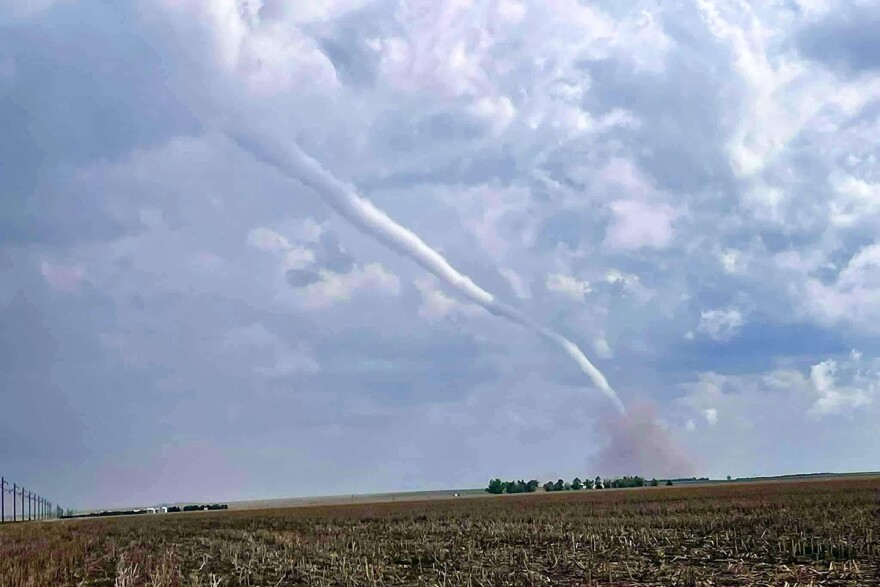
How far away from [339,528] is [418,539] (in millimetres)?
15926

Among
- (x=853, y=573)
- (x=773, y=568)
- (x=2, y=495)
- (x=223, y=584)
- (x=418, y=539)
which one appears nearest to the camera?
(x=853, y=573)

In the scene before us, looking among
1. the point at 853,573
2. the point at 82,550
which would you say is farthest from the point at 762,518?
the point at 82,550

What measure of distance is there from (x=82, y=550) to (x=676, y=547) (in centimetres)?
2972

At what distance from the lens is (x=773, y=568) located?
26531 mm

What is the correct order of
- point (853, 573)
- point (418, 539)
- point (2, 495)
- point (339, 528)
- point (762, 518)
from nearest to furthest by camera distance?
point (853, 573), point (418, 539), point (762, 518), point (339, 528), point (2, 495)

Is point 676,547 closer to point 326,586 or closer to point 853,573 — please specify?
point 853,573

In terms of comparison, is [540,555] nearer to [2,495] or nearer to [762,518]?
[762,518]

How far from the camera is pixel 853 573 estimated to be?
24.7m

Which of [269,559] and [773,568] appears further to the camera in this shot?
[269,559]

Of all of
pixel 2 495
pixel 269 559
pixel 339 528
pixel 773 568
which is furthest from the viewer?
pixel 2 495

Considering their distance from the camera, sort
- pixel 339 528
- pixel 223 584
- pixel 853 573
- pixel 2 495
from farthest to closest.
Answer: pixel 2 495 → pixel 339 528 → pixel 223 584 → pixel 853 573

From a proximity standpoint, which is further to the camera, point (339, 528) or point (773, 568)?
point (339, 528)

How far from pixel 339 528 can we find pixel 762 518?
26.1 m

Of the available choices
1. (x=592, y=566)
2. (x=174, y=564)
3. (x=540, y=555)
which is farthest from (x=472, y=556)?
(x=174, y=564)
